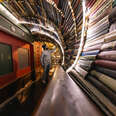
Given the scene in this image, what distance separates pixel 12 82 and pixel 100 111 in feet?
11.0

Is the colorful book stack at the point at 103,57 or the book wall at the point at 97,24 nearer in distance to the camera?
the colorful book stack at the point at 103,57

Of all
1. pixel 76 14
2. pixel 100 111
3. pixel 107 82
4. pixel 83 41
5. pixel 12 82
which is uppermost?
pixel 76 14

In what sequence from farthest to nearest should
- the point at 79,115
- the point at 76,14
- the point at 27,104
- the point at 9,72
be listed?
1. the point at 9,72
2. the point at 27,104
3. the point at 76,14
4. the point at 79,115

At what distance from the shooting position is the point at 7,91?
2293 millimetres

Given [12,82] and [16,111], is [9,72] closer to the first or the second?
[12,82]

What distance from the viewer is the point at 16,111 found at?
67.4 inches

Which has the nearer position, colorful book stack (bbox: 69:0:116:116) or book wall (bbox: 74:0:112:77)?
colorful book stack (bbox: 69:0:116:116)

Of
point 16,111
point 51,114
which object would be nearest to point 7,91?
point 16,111

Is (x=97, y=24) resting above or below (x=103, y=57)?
above

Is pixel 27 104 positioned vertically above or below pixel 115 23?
below

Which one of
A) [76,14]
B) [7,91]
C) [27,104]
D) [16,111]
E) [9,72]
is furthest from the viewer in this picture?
[9,72]

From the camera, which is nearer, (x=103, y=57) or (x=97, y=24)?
(x=103, y=57)

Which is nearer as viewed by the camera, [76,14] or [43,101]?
[43,101]

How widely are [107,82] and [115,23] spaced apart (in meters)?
0.90
